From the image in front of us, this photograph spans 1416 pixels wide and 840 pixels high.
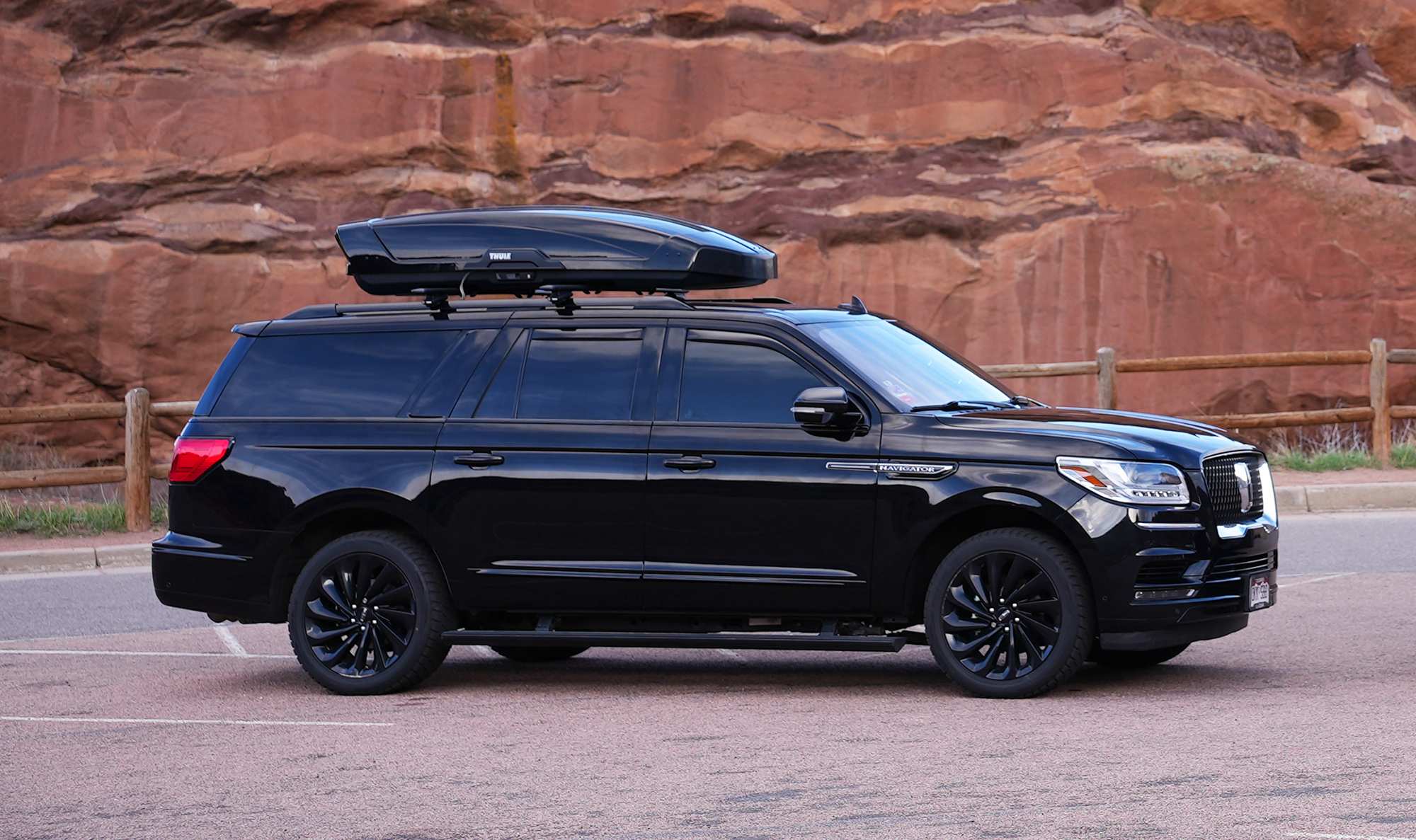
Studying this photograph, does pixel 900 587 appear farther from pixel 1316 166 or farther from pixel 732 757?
pixel 1316 166

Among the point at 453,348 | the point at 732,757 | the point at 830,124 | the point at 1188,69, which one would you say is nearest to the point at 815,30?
the point at 830,124

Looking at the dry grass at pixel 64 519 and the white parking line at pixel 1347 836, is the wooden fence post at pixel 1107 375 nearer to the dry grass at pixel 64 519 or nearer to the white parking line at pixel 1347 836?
the dry grass at pixel 64 519

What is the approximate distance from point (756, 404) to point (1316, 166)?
17.4 m

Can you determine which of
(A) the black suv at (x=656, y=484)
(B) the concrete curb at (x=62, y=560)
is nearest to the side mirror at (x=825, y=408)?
(A) the black suv at (x=656, y=484)

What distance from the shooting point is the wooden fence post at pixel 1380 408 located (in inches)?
724

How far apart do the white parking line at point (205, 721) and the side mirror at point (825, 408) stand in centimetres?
231

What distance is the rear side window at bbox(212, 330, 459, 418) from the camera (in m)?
8.79

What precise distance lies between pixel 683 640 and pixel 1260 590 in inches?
104

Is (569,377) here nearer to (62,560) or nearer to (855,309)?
(855,309)

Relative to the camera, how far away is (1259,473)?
26.9 feet

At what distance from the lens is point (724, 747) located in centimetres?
689

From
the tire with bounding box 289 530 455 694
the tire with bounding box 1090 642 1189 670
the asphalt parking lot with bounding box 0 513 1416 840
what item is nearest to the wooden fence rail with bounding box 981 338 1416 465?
the asphalt parking lot with bounding box 0 513 1416 840

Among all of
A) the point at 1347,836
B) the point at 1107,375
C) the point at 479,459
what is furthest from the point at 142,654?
the point at 1107,375

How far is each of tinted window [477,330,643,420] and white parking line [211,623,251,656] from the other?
2785 mm
